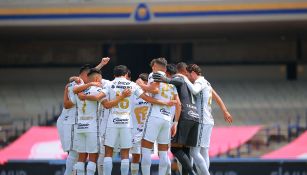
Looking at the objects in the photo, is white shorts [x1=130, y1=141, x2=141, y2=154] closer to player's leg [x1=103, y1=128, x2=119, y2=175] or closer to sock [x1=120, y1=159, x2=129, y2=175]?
sock [x1=120, y1=159, x2=129, y2=175]

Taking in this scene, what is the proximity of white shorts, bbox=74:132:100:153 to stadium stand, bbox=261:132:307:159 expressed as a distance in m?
11.8

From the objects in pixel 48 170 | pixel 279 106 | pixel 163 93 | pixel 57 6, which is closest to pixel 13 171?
pixel 48 170

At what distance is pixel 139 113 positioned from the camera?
16969 millimetres

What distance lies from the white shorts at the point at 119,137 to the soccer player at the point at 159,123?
291 millimetres

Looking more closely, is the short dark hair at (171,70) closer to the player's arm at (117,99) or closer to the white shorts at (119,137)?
the player's arm at (117,99)

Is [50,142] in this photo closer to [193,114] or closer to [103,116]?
[103,116]

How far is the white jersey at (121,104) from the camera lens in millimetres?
15602

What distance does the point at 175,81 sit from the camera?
1584 cm

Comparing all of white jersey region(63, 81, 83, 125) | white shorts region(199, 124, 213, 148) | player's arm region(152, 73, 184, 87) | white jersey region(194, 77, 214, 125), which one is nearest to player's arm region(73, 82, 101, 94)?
white jersey region(63, 81, 83, 125)

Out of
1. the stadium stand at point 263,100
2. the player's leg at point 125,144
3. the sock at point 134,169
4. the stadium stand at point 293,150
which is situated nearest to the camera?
the player's leg at point 125,144

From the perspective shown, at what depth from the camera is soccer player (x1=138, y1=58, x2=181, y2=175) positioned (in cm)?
1565

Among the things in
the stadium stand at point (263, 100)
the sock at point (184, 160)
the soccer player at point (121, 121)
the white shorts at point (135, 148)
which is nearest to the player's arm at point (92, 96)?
the soccer player at point (121, 121)

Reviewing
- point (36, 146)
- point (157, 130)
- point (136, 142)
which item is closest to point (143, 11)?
point (36, 146)

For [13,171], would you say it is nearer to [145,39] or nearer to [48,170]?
[48,170]
